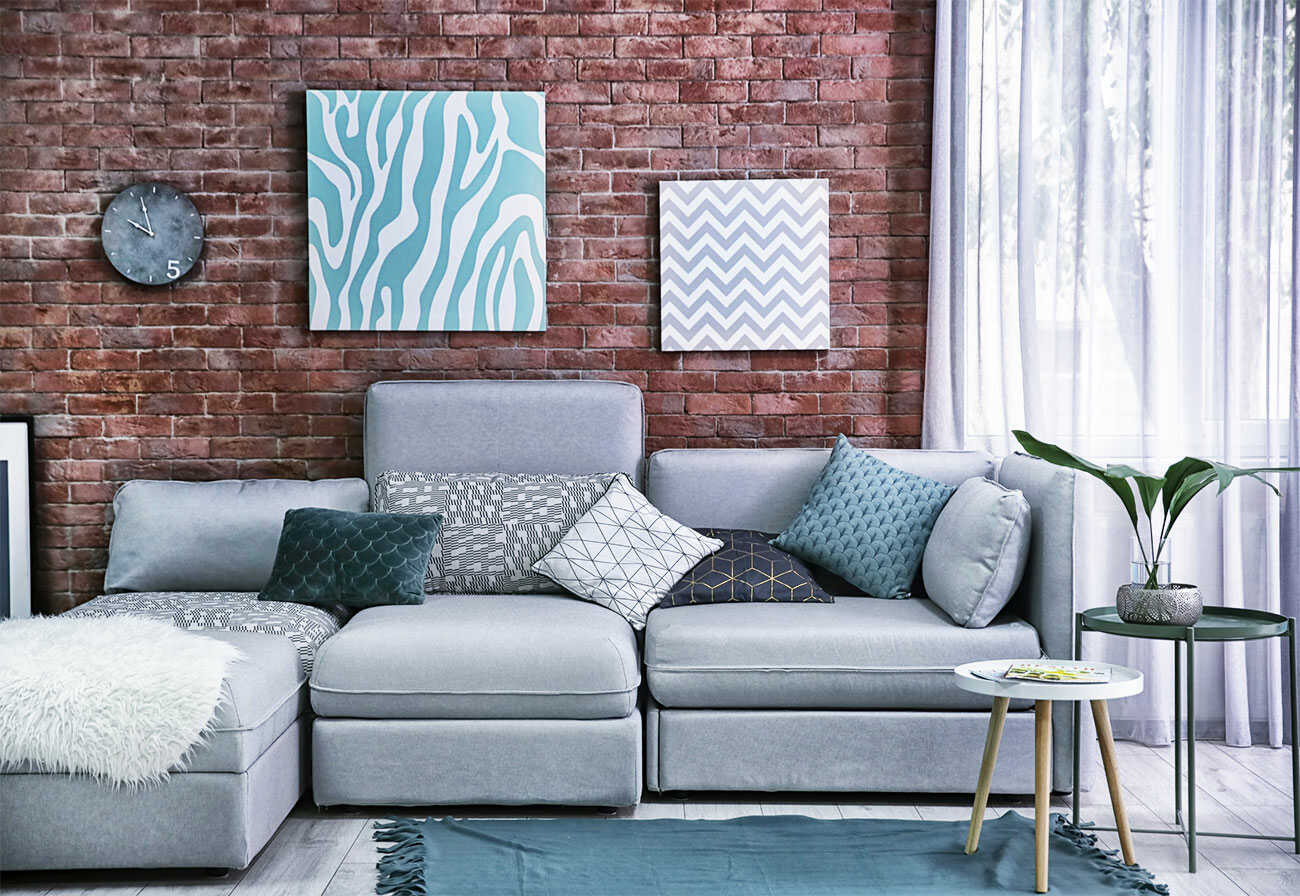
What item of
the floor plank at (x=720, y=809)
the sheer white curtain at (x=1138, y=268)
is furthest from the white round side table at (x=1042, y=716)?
the sheer white curtain at (x=1138, y=268)

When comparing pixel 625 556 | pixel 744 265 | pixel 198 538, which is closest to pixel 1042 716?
pixel 625 556

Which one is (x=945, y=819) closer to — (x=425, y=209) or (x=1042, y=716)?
(x=1042, y=716)

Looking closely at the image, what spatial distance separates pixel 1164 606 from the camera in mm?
2590

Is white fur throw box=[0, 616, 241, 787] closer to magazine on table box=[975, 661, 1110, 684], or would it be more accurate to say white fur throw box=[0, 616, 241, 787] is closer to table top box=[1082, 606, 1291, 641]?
magazine on table box=[975, 661, 1110, 684]

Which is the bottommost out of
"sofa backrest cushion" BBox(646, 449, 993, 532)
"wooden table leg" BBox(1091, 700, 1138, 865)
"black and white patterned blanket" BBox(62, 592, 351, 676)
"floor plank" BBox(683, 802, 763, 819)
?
"floor plank" BBox(683, 802, 763, 819)

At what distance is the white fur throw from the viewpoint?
2332mm

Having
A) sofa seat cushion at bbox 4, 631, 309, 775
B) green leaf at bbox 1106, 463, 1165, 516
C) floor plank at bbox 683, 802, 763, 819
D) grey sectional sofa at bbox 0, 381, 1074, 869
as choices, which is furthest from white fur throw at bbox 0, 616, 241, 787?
green leaf at bbox 1106, 463, 1165, 516

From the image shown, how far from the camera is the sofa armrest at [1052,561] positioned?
9.44ft

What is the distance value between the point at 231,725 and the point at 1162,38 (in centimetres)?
320

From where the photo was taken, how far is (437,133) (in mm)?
3742

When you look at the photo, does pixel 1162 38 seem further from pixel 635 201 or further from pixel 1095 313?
pixel 635 201

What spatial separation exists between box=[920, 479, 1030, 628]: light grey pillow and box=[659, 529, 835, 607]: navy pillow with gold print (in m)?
0.37

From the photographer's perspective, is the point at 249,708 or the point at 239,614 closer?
the point at 249,708

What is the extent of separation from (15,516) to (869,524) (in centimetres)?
260
